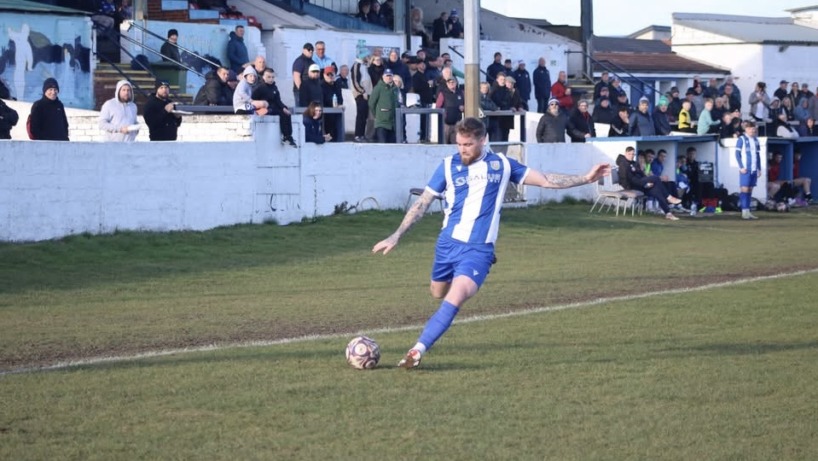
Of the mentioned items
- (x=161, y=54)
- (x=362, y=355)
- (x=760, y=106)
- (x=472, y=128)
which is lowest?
(x=362, y=355)

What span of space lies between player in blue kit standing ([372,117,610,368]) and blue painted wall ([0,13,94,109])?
16.7 m

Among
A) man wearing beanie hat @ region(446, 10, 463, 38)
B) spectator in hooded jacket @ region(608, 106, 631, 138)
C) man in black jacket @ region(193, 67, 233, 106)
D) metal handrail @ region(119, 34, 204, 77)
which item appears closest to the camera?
man in black jacket @ region(193, 67, 233, 106)

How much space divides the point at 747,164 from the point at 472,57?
7.36 m

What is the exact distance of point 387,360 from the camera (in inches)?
398

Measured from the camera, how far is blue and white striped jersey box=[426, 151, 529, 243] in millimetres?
9906

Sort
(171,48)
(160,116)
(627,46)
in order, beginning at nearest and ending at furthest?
(160,116) → (171,48) → (627,46)

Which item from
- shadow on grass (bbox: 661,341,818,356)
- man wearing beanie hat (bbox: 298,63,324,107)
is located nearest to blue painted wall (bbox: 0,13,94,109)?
man wearing beanie hat (bbox: 298,63,324,107)

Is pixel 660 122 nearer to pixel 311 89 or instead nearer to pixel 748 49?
pixel 311 89

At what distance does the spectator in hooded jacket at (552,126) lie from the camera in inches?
1166

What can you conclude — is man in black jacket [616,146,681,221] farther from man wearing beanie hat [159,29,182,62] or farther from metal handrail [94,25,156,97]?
metal handrail [94,25,156,97]

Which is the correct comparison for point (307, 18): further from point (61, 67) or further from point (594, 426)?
point (594, 426)

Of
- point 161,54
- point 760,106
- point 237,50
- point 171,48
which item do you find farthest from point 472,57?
point 760,106

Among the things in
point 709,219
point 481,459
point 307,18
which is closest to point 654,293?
point 481,459

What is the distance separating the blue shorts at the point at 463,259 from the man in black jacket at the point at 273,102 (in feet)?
41.5
